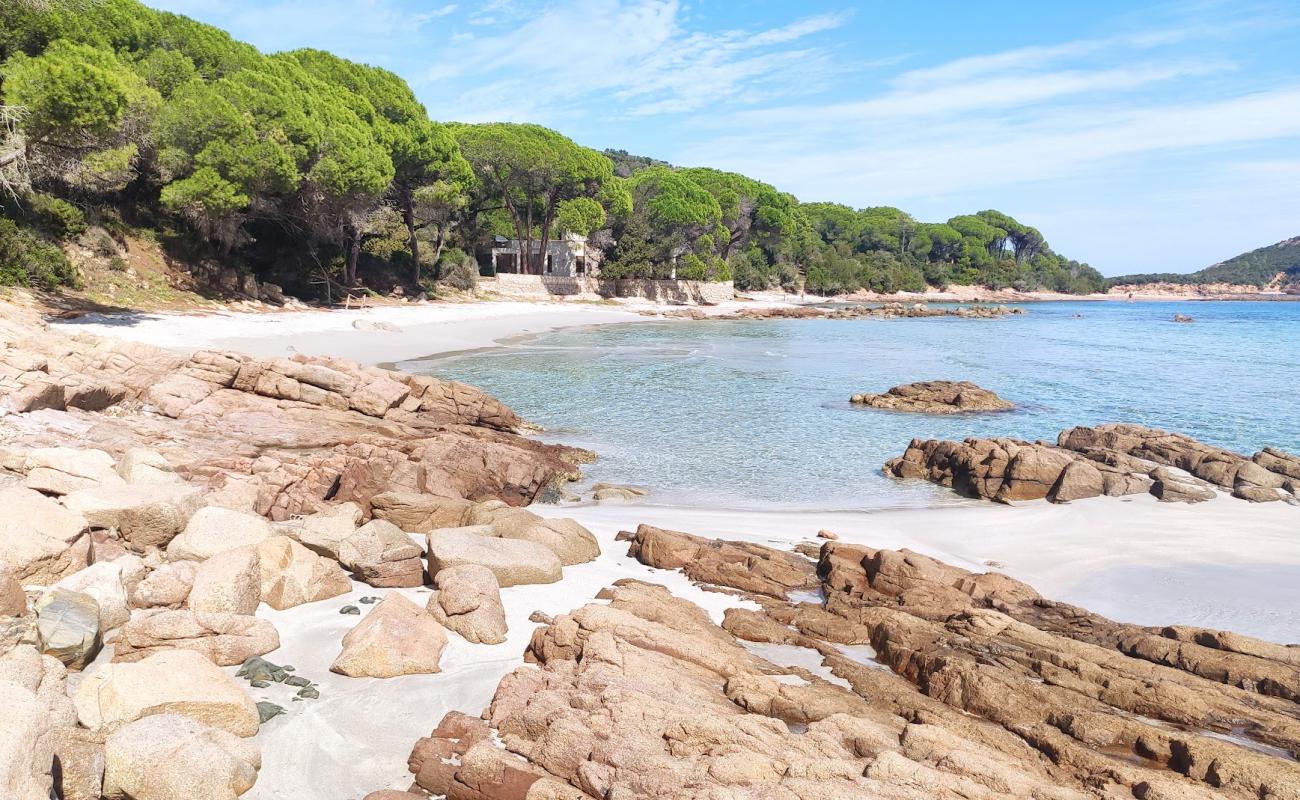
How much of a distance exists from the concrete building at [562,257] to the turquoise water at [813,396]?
63.3ft

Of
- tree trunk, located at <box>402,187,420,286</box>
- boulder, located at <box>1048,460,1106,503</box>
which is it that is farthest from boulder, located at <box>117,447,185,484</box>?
tree trunk, located at <box>402,187,420,286</box>

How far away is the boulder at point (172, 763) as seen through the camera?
13.9ft

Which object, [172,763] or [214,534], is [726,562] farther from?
[172,763]

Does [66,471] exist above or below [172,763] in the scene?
above

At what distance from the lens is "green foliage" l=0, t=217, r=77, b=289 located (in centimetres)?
2423

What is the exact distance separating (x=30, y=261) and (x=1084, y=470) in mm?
29535

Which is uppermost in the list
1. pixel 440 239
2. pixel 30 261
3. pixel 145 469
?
pixel 440 239

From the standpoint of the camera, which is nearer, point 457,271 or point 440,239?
point 440,239

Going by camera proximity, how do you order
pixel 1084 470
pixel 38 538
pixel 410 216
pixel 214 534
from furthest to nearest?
pixel 410 216 → pixel 1084 470 → pixel 214 534 → pixel 38 538

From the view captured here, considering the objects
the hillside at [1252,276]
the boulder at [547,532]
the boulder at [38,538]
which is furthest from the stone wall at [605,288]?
the hillside at [1252,276]

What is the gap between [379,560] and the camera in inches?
306

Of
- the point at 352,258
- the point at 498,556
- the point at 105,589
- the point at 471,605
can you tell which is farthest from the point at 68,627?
the point at 352,258

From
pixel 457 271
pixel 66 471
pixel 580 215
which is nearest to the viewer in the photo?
pixel 66 471

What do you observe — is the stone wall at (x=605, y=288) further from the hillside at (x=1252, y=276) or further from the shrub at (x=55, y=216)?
the hillside at (x=1252, y=276)
